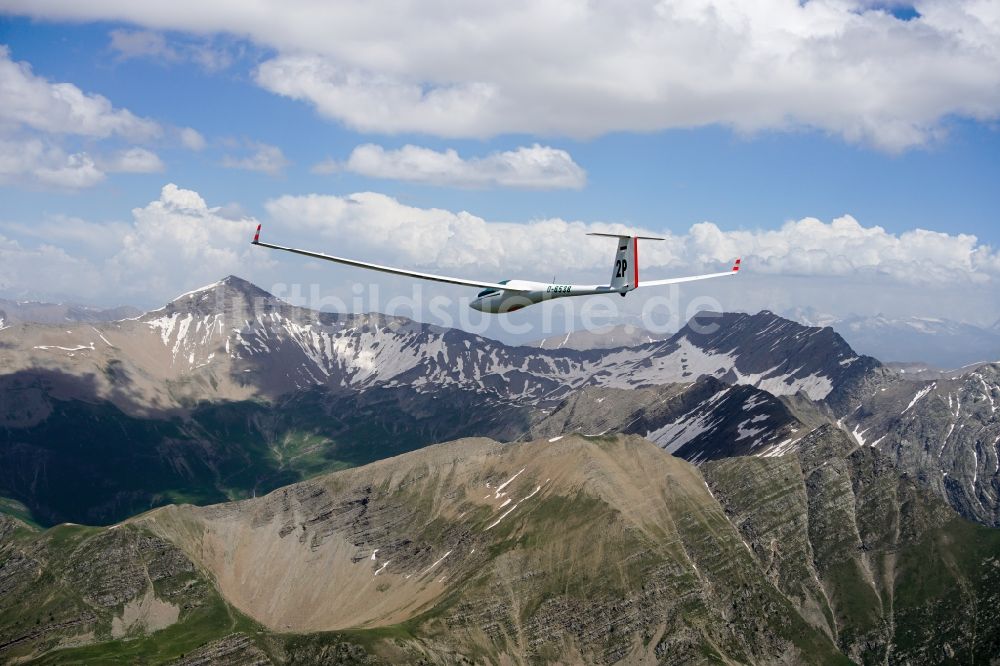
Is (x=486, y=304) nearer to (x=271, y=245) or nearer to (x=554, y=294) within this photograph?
(x=554, y=294)

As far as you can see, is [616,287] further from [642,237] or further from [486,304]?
[486,304]

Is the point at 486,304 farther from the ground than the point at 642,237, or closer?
closer

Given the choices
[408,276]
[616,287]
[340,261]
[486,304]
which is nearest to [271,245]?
[340,261]

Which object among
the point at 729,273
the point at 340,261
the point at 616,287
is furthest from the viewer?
the point at 729,273

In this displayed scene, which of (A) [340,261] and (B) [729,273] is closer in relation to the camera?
(A) [340,261]

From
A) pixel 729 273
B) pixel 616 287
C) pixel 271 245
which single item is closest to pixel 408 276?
pixel 271 245

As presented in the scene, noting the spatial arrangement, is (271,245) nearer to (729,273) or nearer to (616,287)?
(616,287)

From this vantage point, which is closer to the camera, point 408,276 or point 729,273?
point 408,276

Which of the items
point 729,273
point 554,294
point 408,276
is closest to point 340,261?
point 408,276

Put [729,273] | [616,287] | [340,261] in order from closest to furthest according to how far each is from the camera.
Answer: [340,261]
[616,287]
[729,273]
